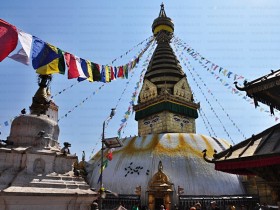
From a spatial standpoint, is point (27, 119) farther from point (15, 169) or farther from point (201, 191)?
point (201, 191)

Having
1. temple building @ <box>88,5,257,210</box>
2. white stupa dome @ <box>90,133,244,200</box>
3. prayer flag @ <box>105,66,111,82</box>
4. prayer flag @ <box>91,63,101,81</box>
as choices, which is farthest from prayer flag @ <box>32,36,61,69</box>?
white stupa dome @ <box>90,133,244,200</box>

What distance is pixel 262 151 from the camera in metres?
4.89

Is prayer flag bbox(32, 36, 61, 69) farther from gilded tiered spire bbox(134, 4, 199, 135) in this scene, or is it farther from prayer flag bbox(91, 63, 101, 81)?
gilded tiered spire bbox(134, 4, 199, 135)

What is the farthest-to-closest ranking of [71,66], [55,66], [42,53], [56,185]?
[71,66] → [55,66] → [42,53] → [56,185]

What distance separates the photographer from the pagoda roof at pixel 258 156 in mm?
4678

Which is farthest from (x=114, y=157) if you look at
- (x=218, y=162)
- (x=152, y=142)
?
(x=218, y=162)

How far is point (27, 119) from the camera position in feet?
30.9

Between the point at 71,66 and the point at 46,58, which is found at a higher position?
the point at 71,66

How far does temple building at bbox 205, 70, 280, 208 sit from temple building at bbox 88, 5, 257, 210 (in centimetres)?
1210

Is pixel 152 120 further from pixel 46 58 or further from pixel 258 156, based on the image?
pixel 258 156

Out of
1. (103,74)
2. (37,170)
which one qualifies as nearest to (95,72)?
(103,74)

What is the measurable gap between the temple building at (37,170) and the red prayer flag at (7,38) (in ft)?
10.6

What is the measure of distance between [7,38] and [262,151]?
6608 mm

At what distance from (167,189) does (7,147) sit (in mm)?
11206
